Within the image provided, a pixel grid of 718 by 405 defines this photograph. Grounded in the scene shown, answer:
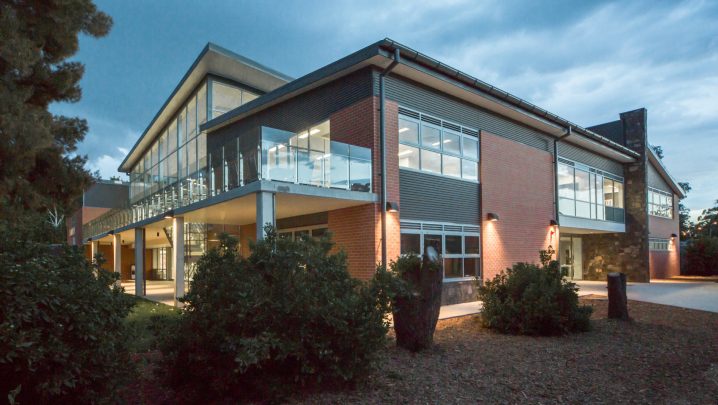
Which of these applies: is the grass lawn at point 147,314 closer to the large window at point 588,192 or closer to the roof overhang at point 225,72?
the roof overhang at point 225,72

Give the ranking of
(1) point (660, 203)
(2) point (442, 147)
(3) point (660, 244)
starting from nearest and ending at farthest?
1. (2) point (442, 147)
2. (3) point (660, 244)
3. (1) point (660, 203)

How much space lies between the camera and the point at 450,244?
507 inches

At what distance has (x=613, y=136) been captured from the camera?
72.0ft

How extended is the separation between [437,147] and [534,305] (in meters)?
5.77

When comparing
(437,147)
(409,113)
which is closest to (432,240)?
(437,147)

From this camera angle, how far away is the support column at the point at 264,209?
9242 millimetres

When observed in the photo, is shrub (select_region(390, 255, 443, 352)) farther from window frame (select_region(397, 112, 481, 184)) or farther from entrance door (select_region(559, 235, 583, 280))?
entrance door (select_region(559, 235, 583, 280))

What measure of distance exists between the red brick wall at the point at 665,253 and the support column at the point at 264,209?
19996 mm

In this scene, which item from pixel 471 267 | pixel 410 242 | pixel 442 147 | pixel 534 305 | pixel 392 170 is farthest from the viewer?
pixel 471 267

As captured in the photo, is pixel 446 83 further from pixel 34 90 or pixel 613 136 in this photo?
pixel 613 136

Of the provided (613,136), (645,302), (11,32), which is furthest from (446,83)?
(613,136)

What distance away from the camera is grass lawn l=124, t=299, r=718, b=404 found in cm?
480

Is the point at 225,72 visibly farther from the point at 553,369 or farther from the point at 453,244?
the point at 553,369

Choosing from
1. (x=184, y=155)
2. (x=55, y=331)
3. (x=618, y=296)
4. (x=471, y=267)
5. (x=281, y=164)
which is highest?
(x=184, y=155)
